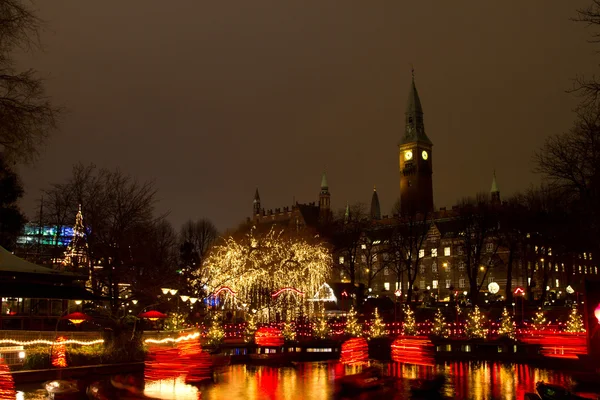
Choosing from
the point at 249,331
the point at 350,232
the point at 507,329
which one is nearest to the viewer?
the point at 507,329

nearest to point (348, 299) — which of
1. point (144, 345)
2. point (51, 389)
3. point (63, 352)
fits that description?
point (144, 345)

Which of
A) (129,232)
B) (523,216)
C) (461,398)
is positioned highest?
(523,216)

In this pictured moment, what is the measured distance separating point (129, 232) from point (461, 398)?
989 inches

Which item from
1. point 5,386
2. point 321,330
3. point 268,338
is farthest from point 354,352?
point 5,386

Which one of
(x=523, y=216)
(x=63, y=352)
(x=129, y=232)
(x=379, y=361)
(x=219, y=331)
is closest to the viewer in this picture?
(x=63, y=352)

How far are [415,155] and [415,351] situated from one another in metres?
162

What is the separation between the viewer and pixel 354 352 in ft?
101

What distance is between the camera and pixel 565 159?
44.5 metres

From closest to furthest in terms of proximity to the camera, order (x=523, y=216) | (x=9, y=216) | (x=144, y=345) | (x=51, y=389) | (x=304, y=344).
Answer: (x=51, y=389) → (x=144, y=345) → (x=304, y=344) → (x=9, y=216) → (x=523, y=216)

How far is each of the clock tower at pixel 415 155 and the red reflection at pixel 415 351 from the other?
6083 inches

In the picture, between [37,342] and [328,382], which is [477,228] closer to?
[328,382]

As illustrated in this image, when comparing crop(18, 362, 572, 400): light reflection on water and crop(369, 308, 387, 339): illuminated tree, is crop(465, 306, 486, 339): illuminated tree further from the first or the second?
crop(18, 362, 572, 400): light reflection on water

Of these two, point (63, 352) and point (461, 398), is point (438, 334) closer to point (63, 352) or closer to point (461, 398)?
point (461, 398)

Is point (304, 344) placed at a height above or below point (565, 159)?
below
